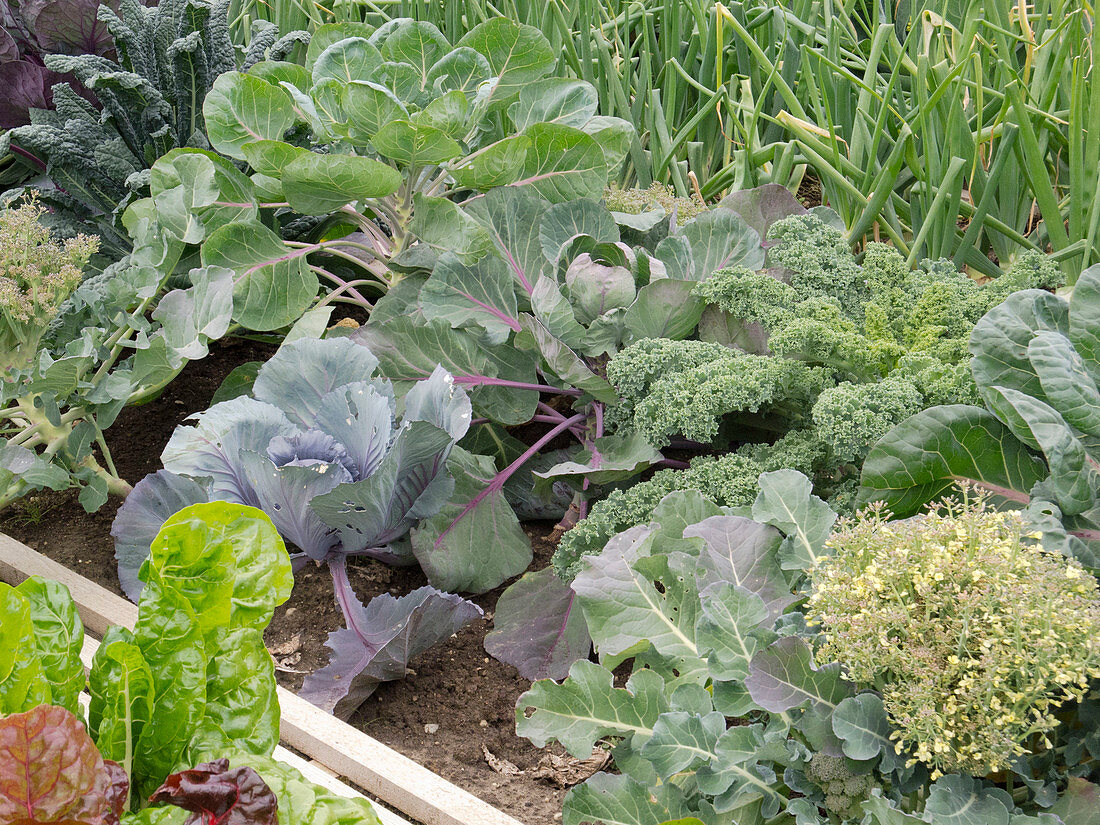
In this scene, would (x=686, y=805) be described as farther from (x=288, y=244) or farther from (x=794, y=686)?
(x=288, y=244)

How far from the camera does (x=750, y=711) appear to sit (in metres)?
1.01

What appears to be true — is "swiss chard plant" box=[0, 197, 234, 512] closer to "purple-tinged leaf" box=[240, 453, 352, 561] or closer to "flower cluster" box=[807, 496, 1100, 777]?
"purple-tinged leaf" box=[240, 453, 352, 561]

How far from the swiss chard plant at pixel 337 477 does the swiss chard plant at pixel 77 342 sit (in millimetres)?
149

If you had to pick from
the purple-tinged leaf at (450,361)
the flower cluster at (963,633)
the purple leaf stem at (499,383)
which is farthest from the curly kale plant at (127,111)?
the flower cluster at (963,633)

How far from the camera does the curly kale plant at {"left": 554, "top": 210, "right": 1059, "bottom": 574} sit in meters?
1.32

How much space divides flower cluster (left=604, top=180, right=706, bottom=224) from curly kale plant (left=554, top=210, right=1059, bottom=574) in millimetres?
379

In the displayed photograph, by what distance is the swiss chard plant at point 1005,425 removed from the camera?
1129mm

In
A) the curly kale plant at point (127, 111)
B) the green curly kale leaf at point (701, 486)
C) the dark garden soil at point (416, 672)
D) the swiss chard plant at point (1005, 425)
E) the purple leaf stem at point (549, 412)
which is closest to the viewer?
the swiss chard plant at point (1005, 425)

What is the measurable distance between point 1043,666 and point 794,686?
0.24 meters

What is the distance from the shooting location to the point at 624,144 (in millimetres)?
1987

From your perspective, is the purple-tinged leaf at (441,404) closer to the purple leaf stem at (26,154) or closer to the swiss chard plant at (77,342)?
the swiss chard plant at (77,342)

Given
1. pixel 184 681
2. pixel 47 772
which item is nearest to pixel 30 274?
pixel 184 681

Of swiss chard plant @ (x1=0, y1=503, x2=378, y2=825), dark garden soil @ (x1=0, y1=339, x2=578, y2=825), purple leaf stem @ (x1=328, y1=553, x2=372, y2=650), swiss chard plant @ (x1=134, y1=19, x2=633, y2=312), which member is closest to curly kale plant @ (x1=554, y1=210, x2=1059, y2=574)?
dark garden soil @ (x1=0, y1=339, x2=578, y2=825)

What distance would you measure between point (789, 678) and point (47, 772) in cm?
68
